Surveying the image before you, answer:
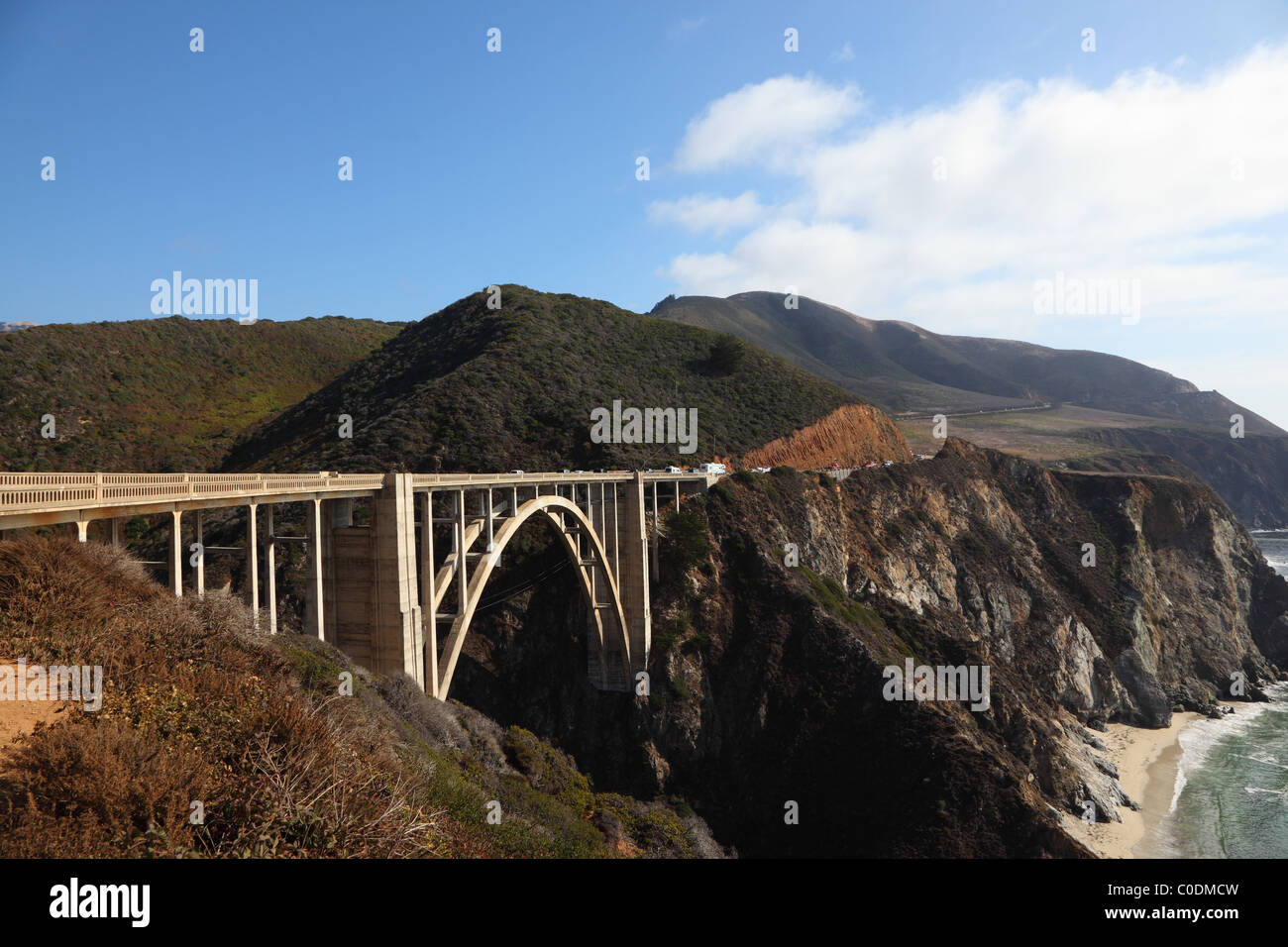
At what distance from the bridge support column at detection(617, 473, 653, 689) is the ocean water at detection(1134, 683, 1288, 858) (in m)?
23.0

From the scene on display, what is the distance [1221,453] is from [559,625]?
155m

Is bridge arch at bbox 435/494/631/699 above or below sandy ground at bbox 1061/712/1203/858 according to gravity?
above

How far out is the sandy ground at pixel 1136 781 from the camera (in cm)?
3164

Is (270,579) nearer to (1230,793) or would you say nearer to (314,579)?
(314,579)

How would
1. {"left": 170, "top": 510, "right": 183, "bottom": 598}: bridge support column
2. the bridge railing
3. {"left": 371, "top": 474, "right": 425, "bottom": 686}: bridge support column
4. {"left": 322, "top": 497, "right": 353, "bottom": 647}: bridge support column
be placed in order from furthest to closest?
{"left": 322, "top": 497, "right": 353, "bottom": 647}: bridge support column
{"left": 371, "top": 474, "right": 425, "bottom": 686}: bridge support column
{"left": 170, "top": 510, "right": 183, "bottom": 598}: bridge support column
the bridge railing

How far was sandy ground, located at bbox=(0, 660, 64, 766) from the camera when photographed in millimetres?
6723

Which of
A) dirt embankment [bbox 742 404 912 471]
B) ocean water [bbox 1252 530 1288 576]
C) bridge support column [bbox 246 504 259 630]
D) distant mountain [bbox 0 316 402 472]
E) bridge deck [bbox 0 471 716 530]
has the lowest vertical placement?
ocean water [bbox 1252 530 1288 576]

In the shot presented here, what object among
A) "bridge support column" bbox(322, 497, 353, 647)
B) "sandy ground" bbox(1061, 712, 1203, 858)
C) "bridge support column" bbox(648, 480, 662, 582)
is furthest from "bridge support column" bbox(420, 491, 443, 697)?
"sandy ground" bbox(1061, 712, 1203, 858)

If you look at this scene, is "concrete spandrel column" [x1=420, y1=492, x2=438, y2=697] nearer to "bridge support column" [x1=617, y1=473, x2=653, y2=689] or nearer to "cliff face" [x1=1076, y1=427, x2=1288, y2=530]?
"bridge support column" [x1=617, y1=473, x2=653, y2=689]

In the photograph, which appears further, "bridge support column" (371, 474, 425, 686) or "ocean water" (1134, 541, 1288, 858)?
"ocean water" (1134, 541, 1288, 858)

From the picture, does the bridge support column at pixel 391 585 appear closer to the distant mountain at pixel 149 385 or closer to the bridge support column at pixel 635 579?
the bridge support column at pixel 635 579

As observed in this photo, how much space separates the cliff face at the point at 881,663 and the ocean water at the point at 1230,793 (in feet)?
9.23
